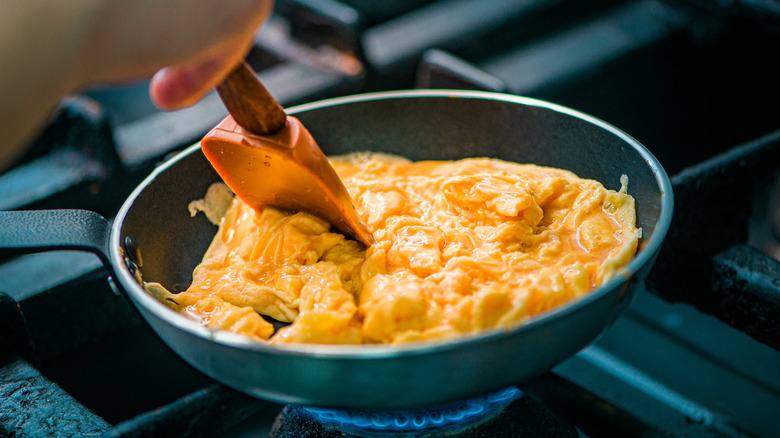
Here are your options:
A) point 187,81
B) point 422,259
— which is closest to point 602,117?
point 422,259

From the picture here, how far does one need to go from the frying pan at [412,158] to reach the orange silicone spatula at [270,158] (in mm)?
221

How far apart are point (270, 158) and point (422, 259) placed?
0.37 m

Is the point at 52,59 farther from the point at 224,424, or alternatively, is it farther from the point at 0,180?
the point at 0,180

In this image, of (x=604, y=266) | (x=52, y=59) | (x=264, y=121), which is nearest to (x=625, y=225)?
(x=604, y=266)

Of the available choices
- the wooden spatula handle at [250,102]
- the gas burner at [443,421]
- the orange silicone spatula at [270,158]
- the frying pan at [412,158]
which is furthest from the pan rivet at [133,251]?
the gas burner at [443,421]

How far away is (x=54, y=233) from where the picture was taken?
3.64ft

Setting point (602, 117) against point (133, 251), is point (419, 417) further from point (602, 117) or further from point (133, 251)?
point (602, 117)

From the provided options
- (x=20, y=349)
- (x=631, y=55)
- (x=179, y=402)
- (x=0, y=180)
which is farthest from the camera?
(x=631, y=55)

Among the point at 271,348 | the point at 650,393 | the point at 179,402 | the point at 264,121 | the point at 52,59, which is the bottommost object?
the point at 650,393

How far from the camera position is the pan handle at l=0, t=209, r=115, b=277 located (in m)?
1.08

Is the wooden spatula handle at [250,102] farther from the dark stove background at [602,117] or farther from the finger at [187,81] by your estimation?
the dark stove background at [602,117]

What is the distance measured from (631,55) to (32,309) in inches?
92.3

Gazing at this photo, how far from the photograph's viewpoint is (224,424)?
1.13 meters

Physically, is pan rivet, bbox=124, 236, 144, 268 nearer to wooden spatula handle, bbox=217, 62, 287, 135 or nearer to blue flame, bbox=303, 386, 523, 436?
wooden spatula handle, bbox=217, 62, 287, 135
